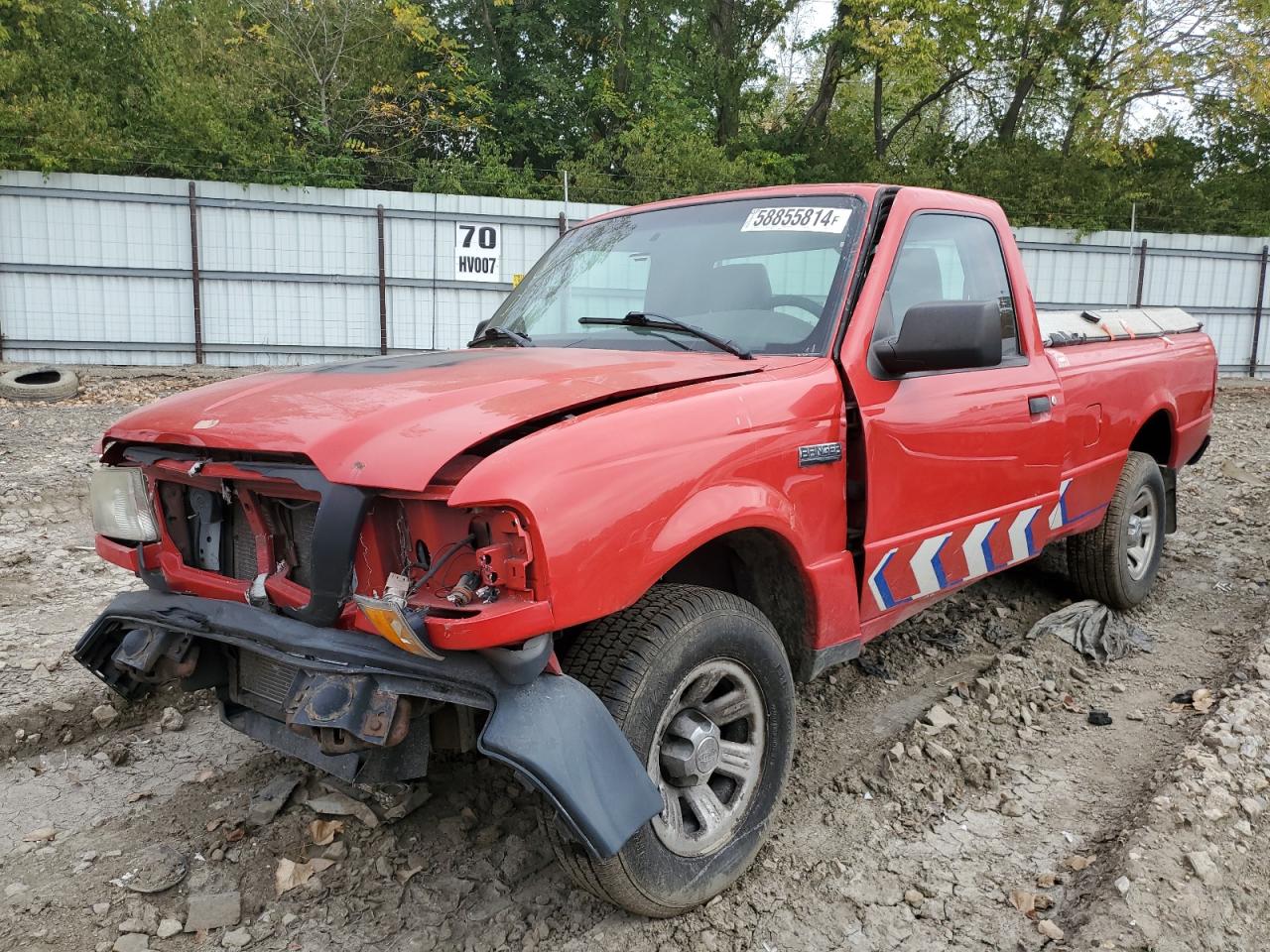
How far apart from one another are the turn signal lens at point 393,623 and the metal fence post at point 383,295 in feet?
42.2

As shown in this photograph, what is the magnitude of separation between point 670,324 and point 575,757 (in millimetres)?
1594

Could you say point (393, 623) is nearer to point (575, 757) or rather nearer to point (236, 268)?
point (575, 757)

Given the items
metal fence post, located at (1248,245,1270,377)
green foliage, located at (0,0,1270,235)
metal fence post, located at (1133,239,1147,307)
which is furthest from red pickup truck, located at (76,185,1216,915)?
metal fence post, located at (1248,245,1270,377)

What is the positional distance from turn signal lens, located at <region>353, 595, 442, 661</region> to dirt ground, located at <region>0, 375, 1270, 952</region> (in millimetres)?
970

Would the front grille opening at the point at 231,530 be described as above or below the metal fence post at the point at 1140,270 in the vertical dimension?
below

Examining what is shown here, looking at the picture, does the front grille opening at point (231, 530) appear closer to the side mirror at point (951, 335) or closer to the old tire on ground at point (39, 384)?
the side mirror at point (951, 335)

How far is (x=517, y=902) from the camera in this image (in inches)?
103

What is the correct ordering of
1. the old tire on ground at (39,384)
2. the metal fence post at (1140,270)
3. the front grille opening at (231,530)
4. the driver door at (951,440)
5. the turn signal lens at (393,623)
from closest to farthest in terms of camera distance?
the turn signal lens at (393,623) → the front grille opening at (231,530) → the driver door at (951,440) → the old tire on ground at (39,384) → the metal fence post at (1140,270)

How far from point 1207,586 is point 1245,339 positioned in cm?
1544

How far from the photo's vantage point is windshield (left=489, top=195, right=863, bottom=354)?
3123 millimetres

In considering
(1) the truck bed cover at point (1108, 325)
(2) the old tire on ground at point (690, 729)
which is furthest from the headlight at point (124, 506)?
(1) the truck bed cover at point (1108, 325)

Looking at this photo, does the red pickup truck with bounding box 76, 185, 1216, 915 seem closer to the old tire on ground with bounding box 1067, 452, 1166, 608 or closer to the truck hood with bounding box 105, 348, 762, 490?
the truck hood with bounding box 105, 348, 762, 490

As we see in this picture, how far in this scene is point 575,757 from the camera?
205 cm

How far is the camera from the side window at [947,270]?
10.8ft
